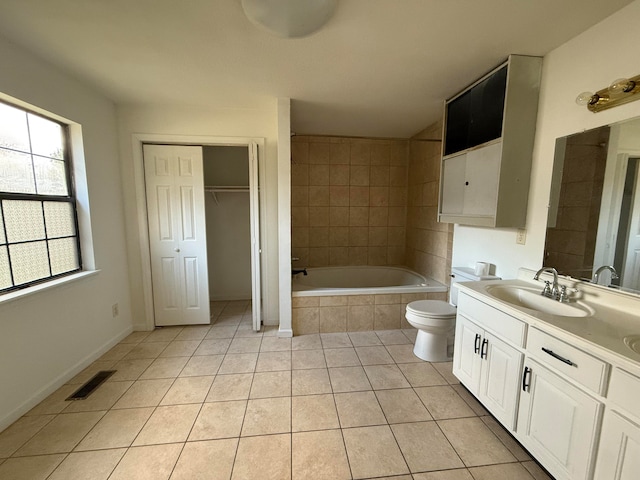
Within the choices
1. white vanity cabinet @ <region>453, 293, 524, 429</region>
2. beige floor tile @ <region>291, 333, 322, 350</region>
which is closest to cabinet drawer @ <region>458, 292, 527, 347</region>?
white vanity cabinet @ <region>453, 293, 524, 429</region>

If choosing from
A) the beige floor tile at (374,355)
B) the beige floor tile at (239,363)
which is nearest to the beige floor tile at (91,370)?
the beige floor tile at (239,363)

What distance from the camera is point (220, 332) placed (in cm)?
274

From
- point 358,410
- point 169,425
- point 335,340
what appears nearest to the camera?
point 169,425

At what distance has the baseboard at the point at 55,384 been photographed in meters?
1.53

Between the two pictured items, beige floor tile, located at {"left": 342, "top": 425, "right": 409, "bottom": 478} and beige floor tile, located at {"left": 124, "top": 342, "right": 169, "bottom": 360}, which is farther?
beige floor tile, located at {"left": 124, "top": 342, "right": 169, "bottom": 360}

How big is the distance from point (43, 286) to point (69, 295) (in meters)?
0.25

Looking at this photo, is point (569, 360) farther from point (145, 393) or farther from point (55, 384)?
point (55, 384)

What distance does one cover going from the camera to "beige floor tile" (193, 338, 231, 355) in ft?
7.72

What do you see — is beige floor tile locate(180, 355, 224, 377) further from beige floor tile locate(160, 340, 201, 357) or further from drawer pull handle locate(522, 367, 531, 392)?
drawer pull handle locate(522, 367, 531, 392)

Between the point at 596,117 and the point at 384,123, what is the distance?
74.7 inches

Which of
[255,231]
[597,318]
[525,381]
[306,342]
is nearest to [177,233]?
[255,231]

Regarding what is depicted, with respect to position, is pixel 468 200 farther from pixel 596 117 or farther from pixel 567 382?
pixel 567 382

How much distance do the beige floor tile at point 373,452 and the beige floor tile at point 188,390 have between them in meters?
1.04

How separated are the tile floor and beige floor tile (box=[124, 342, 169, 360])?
18mm
